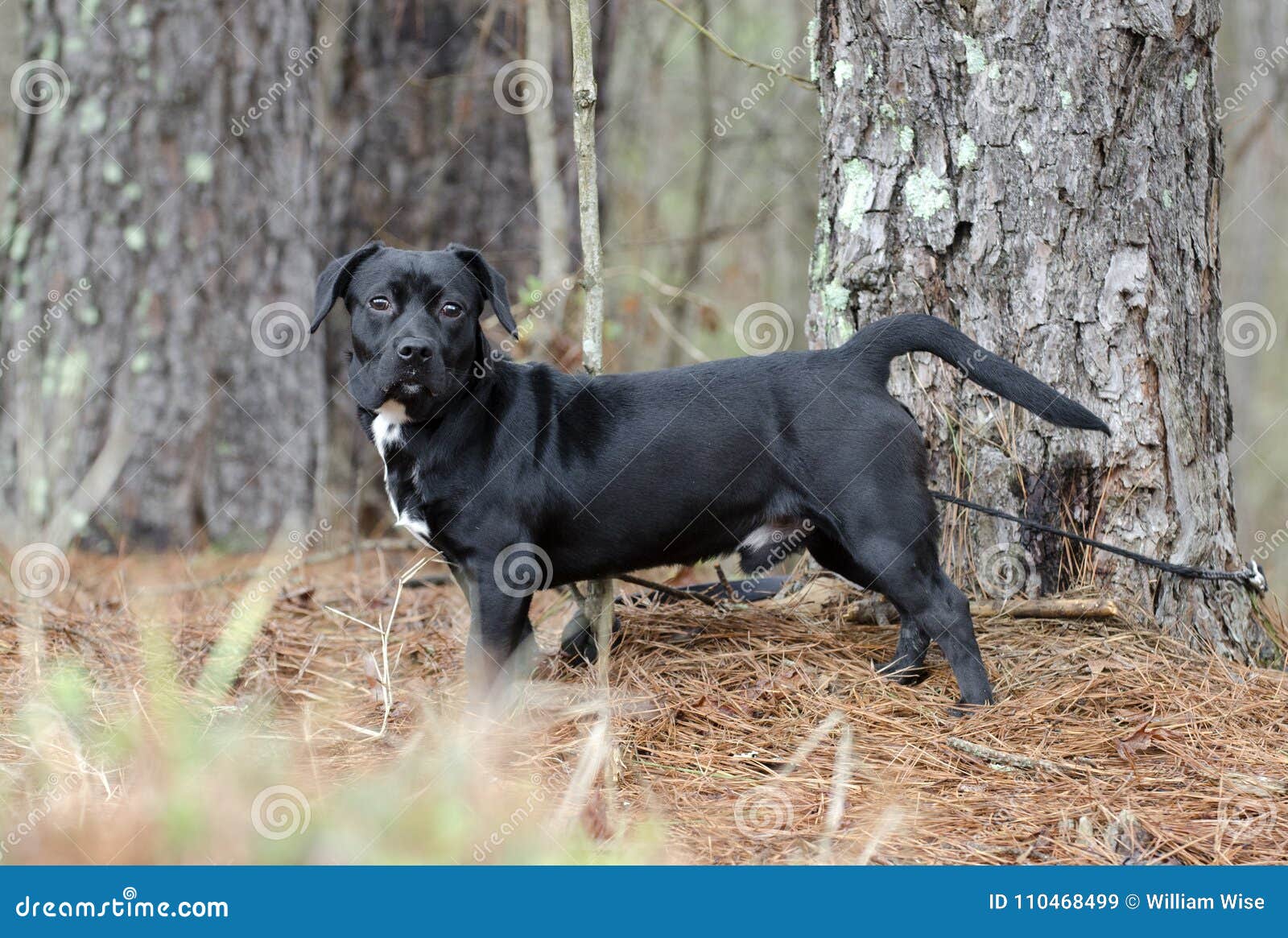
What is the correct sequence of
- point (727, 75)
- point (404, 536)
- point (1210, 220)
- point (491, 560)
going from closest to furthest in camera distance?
point (491, 560)
point (1210, 220)
point (404, 536)
point (727, 75)

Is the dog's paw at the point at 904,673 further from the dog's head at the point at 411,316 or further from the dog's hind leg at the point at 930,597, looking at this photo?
the dog's head at the point at 411,316

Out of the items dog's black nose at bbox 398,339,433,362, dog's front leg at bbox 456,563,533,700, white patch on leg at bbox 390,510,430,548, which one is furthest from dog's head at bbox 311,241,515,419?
dog's front leg at bbox 456,563,533,700

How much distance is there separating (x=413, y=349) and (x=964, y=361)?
5.46 ft

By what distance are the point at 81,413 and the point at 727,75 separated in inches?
316

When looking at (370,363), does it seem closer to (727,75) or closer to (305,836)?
(305,836)

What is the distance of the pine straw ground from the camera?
263cm

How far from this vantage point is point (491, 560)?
3.58m

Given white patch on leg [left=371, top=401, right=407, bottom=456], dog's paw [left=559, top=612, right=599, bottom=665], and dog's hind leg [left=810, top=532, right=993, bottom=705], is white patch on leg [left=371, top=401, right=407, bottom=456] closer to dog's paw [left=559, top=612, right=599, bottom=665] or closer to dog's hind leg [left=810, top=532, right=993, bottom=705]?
dog's paw [left=559, top=612, right=599, bottom=665]

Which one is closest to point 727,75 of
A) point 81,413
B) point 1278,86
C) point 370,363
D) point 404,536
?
point 1278,86

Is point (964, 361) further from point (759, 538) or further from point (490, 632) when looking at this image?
point (490, 632)

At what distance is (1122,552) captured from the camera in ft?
13.0

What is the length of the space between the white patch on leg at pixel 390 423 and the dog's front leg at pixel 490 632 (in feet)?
1.57

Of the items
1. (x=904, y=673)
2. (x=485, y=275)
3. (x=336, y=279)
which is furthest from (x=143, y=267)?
(x=904, y=673)

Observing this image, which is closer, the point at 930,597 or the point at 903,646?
the point at 930,597
